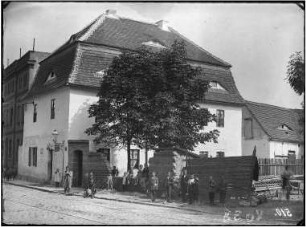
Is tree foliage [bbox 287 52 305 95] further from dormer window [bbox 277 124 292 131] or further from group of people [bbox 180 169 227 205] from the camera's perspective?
dormer window [bbox 277 124 292 131]

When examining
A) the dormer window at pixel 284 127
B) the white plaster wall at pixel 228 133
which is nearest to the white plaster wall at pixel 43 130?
the white plaster wall at pixel 228 133

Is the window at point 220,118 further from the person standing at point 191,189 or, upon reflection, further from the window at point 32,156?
the window at point 32,156

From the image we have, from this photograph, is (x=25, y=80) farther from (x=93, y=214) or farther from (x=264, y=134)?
(x=93, y=214)

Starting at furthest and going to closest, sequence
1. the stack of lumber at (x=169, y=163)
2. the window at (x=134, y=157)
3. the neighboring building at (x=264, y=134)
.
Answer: the neighboring building at (x=264, y=134) < the window at (x=134, y=157) < the stack of lumber at (x=169, y=163)

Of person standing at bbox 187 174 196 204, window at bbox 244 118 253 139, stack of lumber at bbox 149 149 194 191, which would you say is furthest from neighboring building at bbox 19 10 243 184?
person standing at bbox 187 174 196 204

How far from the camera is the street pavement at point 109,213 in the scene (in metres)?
14.4

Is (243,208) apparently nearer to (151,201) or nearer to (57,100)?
(151,201)

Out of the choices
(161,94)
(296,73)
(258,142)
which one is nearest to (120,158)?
(161,94)

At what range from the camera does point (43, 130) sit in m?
27.7

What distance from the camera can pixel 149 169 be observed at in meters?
21.5

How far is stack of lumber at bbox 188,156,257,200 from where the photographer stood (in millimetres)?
17797

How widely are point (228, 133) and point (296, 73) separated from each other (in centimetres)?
1178

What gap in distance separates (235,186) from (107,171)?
7.24 m

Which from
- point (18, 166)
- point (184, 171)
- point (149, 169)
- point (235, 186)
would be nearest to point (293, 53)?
point (235, 186)
